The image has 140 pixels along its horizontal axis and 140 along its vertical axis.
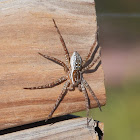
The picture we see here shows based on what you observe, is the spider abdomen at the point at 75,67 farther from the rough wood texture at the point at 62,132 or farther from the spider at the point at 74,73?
the rough wood texture at the point at 62,132

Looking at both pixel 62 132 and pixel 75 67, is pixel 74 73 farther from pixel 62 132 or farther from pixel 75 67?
pixel 62 132

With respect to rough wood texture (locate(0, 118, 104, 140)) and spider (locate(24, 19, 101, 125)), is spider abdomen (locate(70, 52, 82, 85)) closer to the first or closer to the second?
spider (locate(24, 19, 101, 125))

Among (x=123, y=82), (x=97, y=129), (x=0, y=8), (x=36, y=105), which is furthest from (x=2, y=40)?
(x=123, y=82)

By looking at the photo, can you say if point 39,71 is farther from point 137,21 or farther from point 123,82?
point 137,21

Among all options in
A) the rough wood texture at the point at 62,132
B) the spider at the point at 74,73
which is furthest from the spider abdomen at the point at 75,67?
the rough wood texture at the point at 62,132

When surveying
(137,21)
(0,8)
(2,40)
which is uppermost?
(137,21)

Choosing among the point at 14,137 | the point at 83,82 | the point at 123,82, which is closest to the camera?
the point at 14,137
